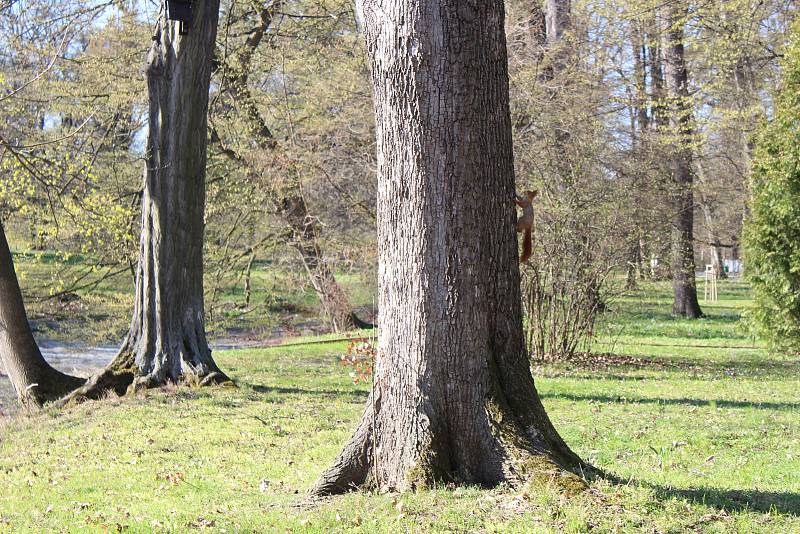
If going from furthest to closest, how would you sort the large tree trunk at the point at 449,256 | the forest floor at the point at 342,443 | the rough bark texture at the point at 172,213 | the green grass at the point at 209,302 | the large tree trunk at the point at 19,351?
the green grass at the point at 209,302, the large tree trunk at the point at 19,351, the rough bark texture at the point at 172,213, the large tree trunk at the point at 449,256, the forest floor at the point at 342,443

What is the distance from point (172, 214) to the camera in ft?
37.4

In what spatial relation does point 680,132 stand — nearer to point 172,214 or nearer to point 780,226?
point 780,226

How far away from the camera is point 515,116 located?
1445cm

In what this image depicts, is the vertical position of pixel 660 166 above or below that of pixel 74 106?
below

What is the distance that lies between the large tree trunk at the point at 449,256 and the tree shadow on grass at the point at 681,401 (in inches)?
202

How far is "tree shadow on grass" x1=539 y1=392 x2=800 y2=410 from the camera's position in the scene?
9523 mm

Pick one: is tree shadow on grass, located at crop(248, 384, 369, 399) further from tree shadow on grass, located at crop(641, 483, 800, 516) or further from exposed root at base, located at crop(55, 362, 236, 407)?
tree shadow on grass, located at crop(641, 483, 800, 516)

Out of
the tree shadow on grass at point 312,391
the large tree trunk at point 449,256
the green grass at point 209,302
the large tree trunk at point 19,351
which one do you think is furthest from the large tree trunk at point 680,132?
the large tree trunk at point 449,256

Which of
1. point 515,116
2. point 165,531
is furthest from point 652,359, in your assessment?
point 165,531

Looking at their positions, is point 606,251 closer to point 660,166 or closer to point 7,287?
point 660,166

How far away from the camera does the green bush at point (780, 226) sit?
42.3ft

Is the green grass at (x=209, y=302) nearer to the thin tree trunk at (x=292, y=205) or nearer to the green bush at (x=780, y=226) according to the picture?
the thin tree trunk at (x=292, y=205)

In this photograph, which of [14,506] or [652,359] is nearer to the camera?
[14,506]

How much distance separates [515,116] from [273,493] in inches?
393
